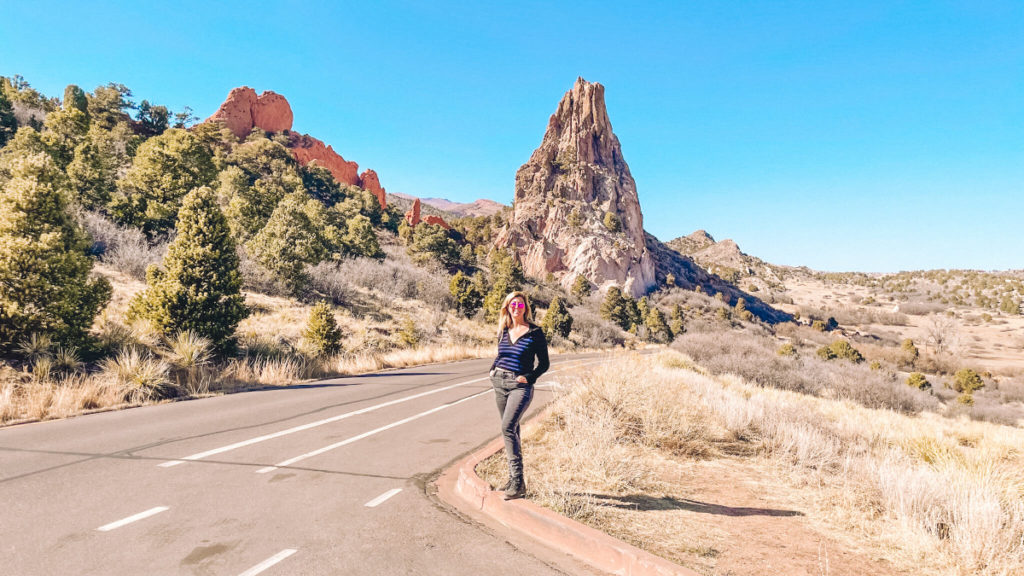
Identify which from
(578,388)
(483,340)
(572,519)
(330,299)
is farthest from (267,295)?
(572,519)

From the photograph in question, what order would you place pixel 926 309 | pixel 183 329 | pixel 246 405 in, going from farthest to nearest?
1. pixel 926 309
2. pixel 183 329
3. pixel 246 405

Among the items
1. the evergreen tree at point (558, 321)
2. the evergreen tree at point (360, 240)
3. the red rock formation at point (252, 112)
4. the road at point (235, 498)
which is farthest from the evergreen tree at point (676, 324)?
the red rock formation at point (252, 112)

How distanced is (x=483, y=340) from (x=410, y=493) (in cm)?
2989

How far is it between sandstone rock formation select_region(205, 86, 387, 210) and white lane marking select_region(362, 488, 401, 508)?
10856 cm

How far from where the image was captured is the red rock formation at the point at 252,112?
109 meters

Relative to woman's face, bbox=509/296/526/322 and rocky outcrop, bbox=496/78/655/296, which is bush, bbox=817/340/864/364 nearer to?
rocky outcrop, bbox=496/78/655/296

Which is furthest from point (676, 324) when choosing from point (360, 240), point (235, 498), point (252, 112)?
point (252, 112)

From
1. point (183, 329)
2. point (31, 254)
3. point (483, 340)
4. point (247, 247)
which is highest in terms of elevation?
point (247, 247)

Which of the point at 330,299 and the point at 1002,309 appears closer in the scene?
the point at 330,299

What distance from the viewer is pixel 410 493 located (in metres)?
4.81

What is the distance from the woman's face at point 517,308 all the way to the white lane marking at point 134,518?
11.8ft

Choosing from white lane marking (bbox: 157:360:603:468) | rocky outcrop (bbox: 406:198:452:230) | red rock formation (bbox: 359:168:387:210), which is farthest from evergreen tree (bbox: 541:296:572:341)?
red rock formation (bbox: 359:168:387:210)

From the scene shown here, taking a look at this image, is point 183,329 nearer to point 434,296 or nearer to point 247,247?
point 247,247

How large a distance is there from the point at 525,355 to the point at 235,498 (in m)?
3.13
